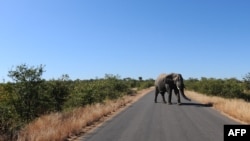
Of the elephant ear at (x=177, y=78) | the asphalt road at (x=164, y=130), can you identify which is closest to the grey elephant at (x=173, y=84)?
the elephant ear at (x=177, y=78)

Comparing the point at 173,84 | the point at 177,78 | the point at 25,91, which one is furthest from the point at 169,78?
the point at 25,91

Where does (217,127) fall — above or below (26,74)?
below

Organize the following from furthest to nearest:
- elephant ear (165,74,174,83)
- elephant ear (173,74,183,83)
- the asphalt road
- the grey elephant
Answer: elephant ear (165,74,174,83), elephant ear (173,74,183,83), the grey elephant, the asphalt road

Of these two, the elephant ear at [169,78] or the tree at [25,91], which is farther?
the elephant ear at [169,78]

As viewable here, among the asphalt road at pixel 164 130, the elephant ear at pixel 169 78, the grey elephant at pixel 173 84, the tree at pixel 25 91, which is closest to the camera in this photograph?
the asphalt road at pixel 164 130

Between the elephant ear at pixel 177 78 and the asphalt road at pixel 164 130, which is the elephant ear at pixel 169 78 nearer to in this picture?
the elephant ear at pixel 177 78

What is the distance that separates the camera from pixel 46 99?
25.5 meters

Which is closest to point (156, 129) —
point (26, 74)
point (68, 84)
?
point (26, 74)

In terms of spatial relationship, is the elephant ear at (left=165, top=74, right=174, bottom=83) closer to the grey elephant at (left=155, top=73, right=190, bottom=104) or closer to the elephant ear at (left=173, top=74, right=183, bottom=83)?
the grey elephant at (left=155, top=73, right=190, bottom=104)

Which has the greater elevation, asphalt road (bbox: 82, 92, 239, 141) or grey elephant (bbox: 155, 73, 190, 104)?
grey elephant (bbox: 155, 73, 190, 104)

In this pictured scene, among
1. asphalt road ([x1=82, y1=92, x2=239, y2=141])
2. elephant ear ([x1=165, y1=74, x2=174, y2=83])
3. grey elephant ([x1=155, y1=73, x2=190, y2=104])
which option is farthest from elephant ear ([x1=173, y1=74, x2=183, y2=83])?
asphalt road ([x1=82, y1=92, x2=239, y2=141])

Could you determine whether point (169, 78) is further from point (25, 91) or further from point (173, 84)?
point (25, 91)

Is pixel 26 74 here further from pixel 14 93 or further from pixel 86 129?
pixel 86 129

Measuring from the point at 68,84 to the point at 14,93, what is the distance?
8.47m
